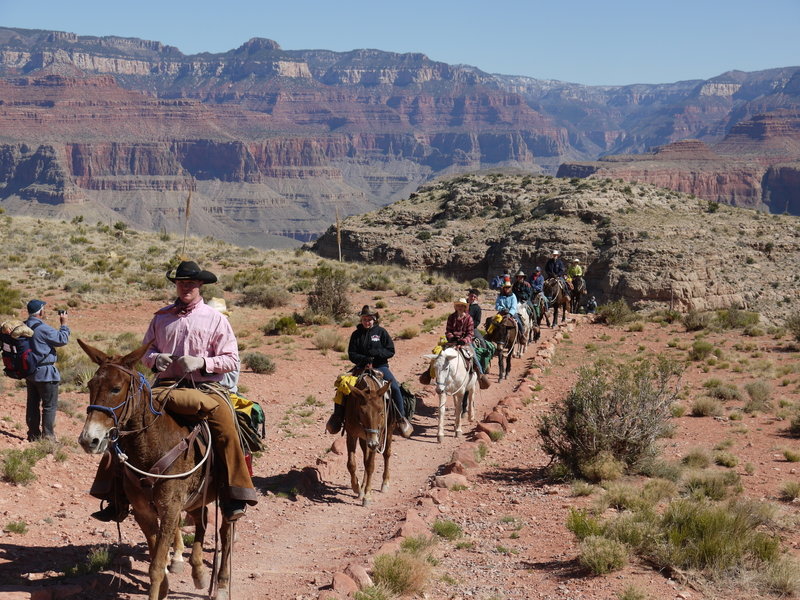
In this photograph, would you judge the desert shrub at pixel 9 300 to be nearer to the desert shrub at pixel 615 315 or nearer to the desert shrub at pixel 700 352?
the desert shrub at pixel 700 352

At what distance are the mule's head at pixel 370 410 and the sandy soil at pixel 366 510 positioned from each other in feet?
3.75

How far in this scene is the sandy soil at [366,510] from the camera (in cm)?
912

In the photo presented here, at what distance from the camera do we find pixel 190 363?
7.91 meters

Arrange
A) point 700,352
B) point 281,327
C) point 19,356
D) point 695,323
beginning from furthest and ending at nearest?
point 695,323 < point 281,327 < point 700,352 < point 19,356

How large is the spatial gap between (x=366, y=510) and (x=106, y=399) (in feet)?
20.7

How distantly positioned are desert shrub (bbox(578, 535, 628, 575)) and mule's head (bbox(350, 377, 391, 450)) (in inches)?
146

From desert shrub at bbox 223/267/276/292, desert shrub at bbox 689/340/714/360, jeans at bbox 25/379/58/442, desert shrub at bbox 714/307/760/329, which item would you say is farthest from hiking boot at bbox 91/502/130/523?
desert shrub at bbox 223/267/276/292

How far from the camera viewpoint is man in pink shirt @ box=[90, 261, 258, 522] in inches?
326

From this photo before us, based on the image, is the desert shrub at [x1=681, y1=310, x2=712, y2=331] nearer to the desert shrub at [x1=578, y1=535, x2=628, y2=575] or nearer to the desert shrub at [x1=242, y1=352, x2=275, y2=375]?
the desert shrub at [x1=242, y1=352, x2=275, y2=375]

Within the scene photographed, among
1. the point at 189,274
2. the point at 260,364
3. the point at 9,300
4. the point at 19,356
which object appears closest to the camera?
the point at 189,274

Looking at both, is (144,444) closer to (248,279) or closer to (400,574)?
(400,574)

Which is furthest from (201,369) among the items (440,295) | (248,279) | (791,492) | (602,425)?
(248,279)

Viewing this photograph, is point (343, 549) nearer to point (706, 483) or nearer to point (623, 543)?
point (623, 543)

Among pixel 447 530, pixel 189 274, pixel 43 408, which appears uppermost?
pixel 189 274
